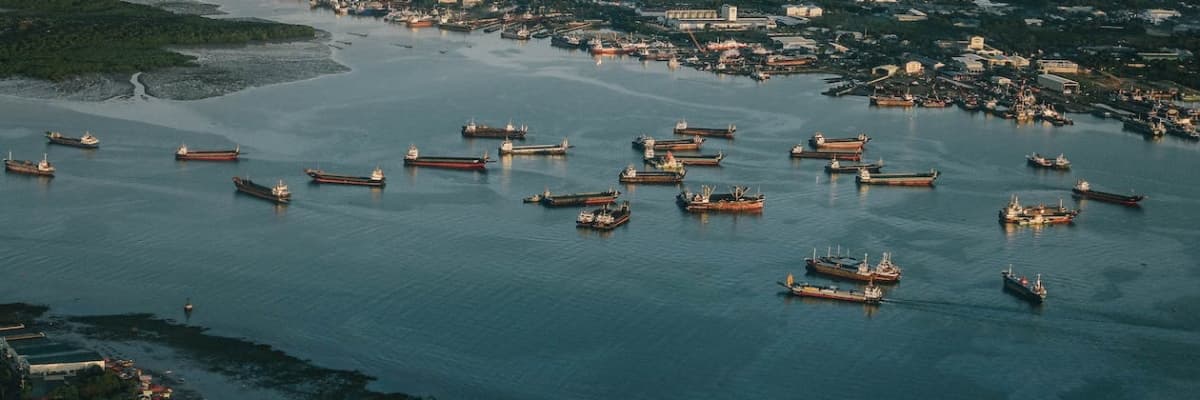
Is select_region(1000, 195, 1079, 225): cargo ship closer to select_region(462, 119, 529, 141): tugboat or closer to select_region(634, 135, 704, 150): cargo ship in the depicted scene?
select_region(634, 135, 704, 150): cargo ship

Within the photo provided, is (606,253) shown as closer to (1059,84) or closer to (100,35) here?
(1059,84)

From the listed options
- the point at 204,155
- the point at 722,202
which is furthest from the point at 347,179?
the point at 722,202

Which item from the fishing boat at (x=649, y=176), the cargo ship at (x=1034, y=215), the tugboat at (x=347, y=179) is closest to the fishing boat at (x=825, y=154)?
the fishing boat at (x=649, y=176)

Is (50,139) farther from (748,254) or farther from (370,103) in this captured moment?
(748,254)

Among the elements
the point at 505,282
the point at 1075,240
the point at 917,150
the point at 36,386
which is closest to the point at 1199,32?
the point at 917,150

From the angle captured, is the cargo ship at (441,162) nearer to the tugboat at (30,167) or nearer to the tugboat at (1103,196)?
the tugboat at (30,167)
